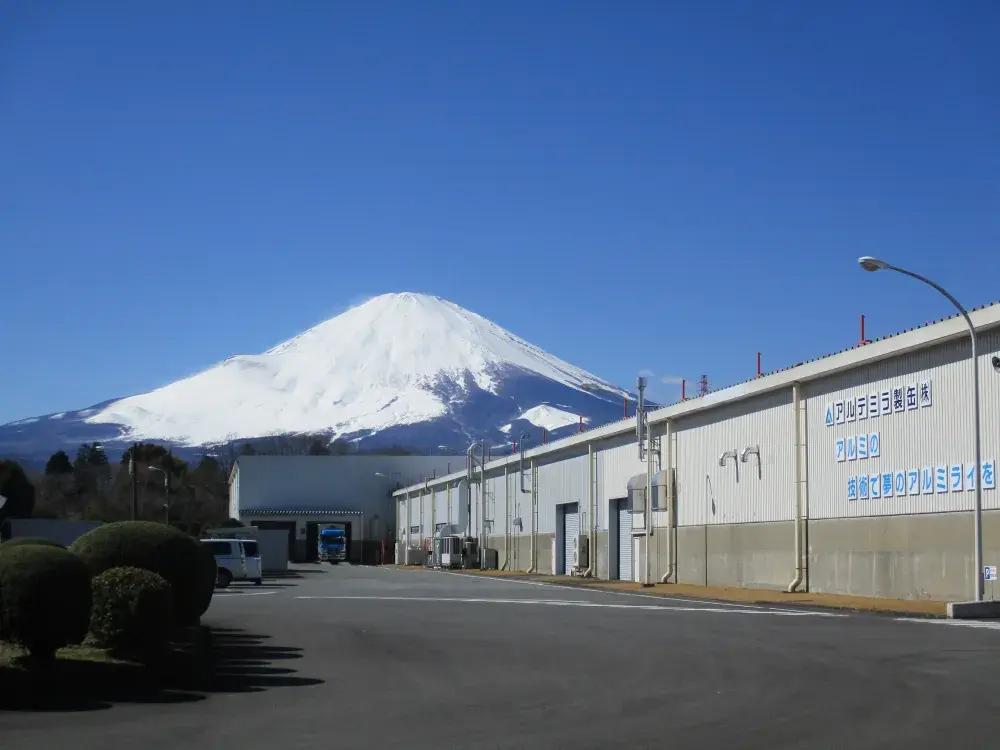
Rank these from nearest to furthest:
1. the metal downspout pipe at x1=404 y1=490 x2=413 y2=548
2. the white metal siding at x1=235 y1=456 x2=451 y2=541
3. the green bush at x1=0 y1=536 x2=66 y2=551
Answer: the green bush at x1=0 y1=536 x2=66 y2=551 < the metal downspout pipe at x1=404 y1=490 x2=413 y2=548 < the white metal siding at x1=235 y1=456 x2=451 y2=541

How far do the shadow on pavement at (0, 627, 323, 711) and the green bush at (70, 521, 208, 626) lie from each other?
1452 millimetres

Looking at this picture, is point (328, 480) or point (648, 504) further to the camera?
point (328, 480)

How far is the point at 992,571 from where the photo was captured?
29.4 m

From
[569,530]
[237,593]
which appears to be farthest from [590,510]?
[237,593]

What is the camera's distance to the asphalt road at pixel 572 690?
1035 centimetres

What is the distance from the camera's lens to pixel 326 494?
118 metres

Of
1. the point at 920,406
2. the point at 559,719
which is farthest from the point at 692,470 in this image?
the point at 559,719

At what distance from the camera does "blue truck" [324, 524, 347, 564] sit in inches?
4370

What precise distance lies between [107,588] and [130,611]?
1.82 feet

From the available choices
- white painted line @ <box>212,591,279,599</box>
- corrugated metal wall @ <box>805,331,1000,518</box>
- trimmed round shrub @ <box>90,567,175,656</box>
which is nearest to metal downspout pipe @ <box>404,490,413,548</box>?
white painted line @ <box>212,591,279,599</box>

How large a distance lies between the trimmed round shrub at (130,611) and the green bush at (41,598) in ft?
5.03

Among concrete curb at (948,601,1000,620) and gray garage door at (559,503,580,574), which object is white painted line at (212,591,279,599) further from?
gray garage door at (559,503,580,574)

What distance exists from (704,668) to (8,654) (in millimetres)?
8675

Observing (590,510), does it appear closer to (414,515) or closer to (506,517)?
(506,517)
